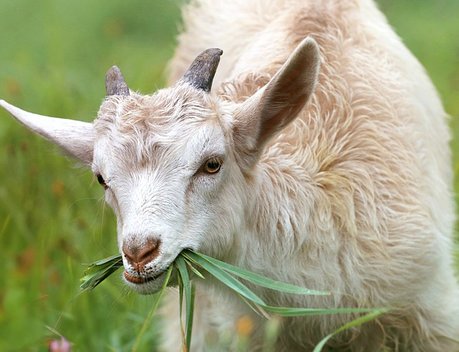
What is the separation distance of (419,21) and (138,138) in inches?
320

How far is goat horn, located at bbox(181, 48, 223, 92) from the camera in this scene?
18.1 feet

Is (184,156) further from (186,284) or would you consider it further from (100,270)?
(100,270)

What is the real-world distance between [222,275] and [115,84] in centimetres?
103

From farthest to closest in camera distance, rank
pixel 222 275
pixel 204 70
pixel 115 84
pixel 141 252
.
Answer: pixel 115 84, pixel 204 70, pixel 222 275, pixel 141 252

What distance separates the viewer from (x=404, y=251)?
5.97 meters

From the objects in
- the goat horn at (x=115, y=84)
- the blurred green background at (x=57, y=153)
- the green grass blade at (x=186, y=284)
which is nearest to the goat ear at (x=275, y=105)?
the goat horn at (x=115, y=84)

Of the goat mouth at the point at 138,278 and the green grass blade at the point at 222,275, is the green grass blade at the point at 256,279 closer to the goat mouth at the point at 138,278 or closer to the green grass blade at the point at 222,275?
the green grass blade at the point at 222,275

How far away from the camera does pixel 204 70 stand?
5.53 metres

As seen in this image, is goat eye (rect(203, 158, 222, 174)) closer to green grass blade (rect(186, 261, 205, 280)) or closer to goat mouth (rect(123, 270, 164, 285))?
green grass blade (rect(186, 261, 205, 280))

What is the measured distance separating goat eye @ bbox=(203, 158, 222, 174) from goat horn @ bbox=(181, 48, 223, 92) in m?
0.37

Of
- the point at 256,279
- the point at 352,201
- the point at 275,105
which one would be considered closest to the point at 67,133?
the point at 275,105

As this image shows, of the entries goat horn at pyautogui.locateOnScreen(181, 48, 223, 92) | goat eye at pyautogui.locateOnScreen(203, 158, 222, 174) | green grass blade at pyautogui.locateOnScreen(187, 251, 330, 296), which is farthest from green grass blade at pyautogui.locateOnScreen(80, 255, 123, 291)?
goat horn at pyautogui.locateOnScreen(181, 48, 223, 92)

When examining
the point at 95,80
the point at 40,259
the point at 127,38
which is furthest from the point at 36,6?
the point at 40,259

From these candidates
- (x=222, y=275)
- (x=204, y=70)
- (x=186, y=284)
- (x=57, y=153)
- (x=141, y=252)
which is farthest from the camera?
(x=57, y=153)
